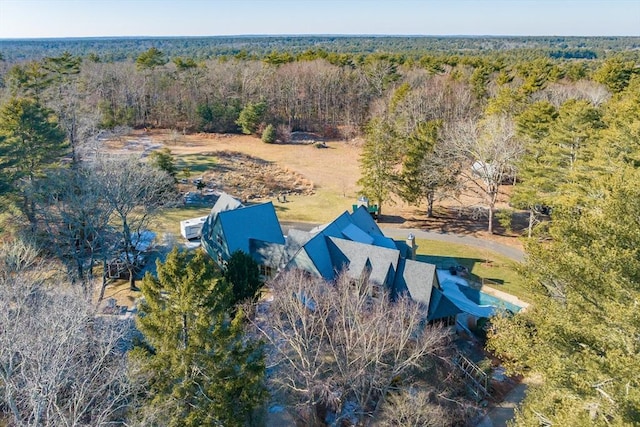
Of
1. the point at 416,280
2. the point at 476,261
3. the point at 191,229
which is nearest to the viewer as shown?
the point at 416,280

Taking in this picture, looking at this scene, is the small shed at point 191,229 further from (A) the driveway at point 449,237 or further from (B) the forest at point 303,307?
(A) the driveway at point 449,237

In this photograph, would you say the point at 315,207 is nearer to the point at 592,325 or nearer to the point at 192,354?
the point at 192,354

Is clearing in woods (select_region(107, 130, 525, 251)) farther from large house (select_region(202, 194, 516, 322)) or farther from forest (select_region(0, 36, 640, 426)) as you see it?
large house (select_region(202, 194, 516, 322))

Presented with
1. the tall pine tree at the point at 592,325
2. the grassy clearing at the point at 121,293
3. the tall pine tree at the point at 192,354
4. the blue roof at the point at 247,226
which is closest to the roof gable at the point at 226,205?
the blue roof at the point at 247,226

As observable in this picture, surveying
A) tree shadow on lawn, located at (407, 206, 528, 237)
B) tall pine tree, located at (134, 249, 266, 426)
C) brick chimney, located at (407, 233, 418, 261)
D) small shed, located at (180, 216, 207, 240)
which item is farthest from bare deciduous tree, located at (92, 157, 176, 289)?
tree shadow on lawn, located at (407, 206, 528, 237)

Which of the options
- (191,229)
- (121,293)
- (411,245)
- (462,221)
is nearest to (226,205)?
(191,229)

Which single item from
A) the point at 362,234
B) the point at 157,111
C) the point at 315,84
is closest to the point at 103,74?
the point at 157,111
